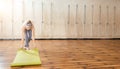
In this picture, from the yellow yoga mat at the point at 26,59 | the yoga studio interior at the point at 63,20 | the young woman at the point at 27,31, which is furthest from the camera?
the yoga studio interior at the point at 63,20

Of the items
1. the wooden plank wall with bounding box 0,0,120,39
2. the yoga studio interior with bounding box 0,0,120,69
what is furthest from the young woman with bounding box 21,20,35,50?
the wooden plank wall with bounding box 0,0,120,39

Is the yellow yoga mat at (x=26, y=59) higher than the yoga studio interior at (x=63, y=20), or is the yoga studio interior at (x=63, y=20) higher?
the yoga studio interior at (x=63, y=20)

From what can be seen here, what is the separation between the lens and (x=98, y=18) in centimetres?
1134

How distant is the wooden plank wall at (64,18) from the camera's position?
10711 millimetres

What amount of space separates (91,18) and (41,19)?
8.65 ft

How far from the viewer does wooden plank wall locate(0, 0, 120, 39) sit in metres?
10.7

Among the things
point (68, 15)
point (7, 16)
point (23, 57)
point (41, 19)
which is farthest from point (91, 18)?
point (23, 57)

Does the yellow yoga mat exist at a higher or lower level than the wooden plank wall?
lower

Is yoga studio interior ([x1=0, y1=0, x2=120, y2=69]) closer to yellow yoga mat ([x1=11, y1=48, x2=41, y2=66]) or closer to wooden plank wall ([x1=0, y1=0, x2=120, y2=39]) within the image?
wooden plank wall ([x1=0, y1=0, x2=120, y2=39])

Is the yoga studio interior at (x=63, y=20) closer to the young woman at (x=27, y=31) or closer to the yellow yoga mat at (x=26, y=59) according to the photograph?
the young woman at (x=27, y=31)

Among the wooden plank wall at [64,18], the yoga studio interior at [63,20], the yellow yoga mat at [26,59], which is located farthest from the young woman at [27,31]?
the wooden plank wall at [64,18]

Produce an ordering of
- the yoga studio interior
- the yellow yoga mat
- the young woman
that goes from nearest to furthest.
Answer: the yellow yoga mat, the young woman, the yoga studio interior

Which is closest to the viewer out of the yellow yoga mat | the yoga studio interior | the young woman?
the yellow yoga mat

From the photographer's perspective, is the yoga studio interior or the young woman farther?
the yoga studio interior
